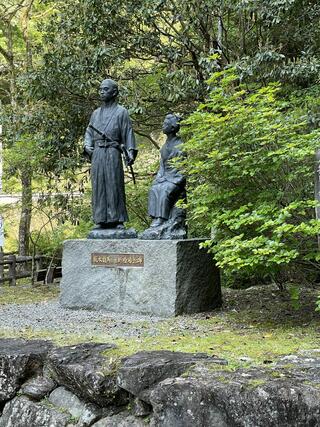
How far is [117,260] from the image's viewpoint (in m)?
7.73

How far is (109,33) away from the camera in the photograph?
36.6 ft

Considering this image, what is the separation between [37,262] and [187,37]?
6962mm

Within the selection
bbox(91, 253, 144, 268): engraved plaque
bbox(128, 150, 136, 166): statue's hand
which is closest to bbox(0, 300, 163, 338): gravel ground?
bbox(91, 253, 144, 268): engraved plaque

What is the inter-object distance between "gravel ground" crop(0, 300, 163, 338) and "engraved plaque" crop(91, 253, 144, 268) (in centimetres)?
66

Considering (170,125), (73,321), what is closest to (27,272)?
(170,125)

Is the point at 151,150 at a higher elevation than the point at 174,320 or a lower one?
higher

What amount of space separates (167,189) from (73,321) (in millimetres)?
2194

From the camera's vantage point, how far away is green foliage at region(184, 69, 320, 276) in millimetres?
5898

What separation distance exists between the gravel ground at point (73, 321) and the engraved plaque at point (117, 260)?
0.66 metres

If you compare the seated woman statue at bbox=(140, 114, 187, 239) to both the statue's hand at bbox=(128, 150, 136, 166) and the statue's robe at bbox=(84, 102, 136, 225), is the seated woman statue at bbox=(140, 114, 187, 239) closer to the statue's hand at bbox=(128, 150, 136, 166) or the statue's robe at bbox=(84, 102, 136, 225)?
the statue's hand at bbox=(128, 150, 136, 166)

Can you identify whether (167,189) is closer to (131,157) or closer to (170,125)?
(131,157)

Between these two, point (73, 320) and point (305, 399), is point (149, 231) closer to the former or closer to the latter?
point (73, 320)

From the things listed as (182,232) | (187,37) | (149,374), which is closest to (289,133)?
(182,232)

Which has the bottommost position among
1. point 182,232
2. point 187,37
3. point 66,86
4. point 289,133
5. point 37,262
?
point 37,262
